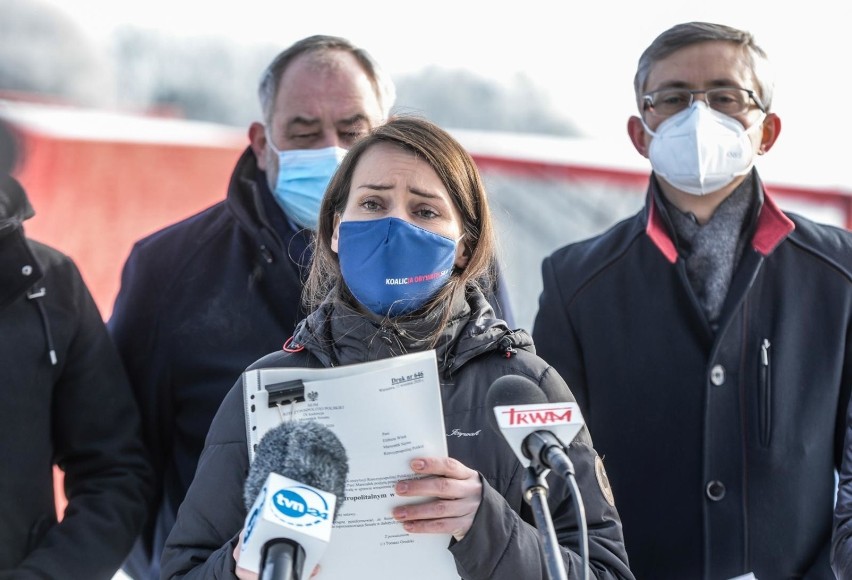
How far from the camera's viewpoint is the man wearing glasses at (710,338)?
2.41 m

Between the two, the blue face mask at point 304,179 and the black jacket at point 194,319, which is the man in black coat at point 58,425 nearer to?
the black jacket at point 194,319

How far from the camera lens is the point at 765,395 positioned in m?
2.44

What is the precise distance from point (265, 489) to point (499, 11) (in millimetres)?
2803

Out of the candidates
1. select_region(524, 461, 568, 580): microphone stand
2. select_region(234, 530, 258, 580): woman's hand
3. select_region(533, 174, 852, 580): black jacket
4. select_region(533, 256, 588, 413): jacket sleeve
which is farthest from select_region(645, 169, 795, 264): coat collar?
select_region(234, 530, 258, 580): woman's hand

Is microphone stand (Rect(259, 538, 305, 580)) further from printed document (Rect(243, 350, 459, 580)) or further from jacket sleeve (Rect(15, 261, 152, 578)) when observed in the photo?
jacket sleeve (Rect(15, 261, 152, 578))

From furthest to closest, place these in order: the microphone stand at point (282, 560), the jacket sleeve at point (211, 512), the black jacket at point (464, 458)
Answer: the jacket sleeve at point (211, 512) → the black jacket at point (464, 458) → the microphone stand at point (282, 560)

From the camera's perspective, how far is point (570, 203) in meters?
3.93

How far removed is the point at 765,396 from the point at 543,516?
131 cm

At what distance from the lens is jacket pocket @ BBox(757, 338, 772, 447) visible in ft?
7.93

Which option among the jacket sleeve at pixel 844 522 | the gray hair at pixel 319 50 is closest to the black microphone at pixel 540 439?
the jacket sleeve at pixel 844 522

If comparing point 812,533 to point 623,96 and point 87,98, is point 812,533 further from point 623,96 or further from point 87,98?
point 87,98

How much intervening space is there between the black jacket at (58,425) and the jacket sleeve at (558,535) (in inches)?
46.3

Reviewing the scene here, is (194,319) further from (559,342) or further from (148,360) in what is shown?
(559,342)

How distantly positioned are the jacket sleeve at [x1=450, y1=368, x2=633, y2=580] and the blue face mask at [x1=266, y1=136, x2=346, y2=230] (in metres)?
1.16
